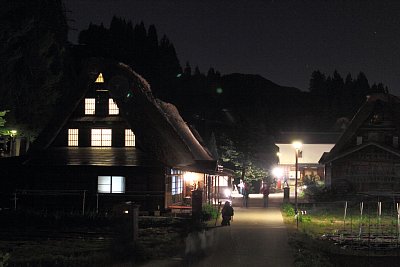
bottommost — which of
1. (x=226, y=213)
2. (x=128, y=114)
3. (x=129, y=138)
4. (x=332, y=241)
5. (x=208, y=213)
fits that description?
(x=332, y=241)

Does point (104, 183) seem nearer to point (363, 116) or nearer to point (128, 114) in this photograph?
point (128, 114)

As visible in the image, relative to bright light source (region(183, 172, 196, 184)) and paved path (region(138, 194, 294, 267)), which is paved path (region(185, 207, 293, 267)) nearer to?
paved path (region(138, 194, 294, 267))

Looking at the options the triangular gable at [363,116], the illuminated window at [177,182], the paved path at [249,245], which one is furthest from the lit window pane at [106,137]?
the triangular gable at [363,116]

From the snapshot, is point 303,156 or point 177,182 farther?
point 303,156

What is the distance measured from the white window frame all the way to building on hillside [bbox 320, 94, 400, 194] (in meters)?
18.7

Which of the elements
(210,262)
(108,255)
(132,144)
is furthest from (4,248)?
(132,144)

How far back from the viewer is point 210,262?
1595cm

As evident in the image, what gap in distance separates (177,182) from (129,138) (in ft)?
16.1

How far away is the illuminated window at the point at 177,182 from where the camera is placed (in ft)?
114

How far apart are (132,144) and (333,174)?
20.7 meters

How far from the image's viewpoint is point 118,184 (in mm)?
31891

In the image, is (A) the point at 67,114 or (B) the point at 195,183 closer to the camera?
(A) the point at 67,114

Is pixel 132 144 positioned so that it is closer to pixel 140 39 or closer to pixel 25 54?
pixel 25 54

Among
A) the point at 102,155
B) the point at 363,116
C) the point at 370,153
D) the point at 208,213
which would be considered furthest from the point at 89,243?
the point at 363,116
